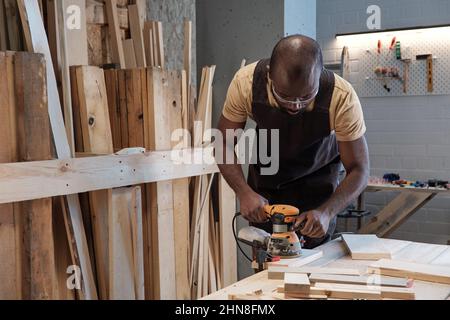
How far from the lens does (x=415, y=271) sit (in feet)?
5.18

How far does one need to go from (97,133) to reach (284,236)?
39.6 inches

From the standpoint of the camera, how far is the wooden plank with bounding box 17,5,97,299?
2025mm

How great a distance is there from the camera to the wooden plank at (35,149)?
1.90 meters

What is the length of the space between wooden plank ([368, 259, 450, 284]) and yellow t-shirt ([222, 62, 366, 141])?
0.61 metres

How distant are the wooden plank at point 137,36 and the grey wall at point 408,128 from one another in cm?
297

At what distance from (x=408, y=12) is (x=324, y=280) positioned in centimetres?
400

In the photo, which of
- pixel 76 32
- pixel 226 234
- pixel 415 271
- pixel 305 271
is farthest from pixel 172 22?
pixel 415 271

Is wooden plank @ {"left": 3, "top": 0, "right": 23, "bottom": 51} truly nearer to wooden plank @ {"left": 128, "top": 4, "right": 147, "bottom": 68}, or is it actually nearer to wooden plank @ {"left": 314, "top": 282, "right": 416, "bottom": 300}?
wooden plank @ {"left": 128, "top": 4, "right": 147, "bottom": 68}

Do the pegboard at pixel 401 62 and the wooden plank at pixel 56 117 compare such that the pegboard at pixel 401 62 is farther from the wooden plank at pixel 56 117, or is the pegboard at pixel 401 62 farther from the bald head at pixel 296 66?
the wooden plank at pixel 56 117

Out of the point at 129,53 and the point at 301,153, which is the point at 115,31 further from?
the point at 301,153

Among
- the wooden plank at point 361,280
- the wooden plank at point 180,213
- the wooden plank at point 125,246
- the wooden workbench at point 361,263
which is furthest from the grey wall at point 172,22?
the wooden plank at point 361,280

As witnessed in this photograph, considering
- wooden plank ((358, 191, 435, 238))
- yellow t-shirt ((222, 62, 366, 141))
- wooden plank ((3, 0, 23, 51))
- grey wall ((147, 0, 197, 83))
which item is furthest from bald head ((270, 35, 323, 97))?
wooden plank ((358, 191, 435, 238))
